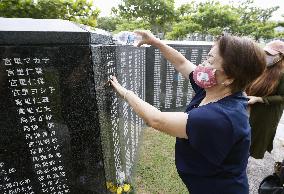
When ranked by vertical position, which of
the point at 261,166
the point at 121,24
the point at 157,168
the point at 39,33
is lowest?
the point at 121,24

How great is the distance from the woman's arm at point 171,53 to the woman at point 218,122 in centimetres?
71

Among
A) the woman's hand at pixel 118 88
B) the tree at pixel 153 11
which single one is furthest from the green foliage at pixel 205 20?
the woman's hand at pixel 118 88

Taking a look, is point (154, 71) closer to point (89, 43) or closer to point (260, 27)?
point (89, 43)

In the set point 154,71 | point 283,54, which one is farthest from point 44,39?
point 154,71

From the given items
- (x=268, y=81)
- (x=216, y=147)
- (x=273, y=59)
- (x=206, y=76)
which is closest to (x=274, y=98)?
(x=268, y=81)

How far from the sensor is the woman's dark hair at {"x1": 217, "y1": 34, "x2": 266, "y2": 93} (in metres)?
2.00

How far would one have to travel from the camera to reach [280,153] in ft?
20.6

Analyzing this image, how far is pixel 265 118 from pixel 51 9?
343 centimetres

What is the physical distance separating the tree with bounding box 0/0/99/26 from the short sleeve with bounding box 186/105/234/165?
2661mm

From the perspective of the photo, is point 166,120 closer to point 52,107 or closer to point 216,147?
point 216,147

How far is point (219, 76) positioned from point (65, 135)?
128 centimetres

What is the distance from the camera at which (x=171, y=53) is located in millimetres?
3088

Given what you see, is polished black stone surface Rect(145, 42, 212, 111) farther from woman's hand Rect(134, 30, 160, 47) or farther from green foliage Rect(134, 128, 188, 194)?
woman's hand Rect(134, 30, 160, 47)

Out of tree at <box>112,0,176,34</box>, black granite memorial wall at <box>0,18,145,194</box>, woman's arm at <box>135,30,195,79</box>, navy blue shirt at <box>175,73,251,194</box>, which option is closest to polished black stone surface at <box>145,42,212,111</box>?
woman's arm at <box>135,30,195,79</box>
